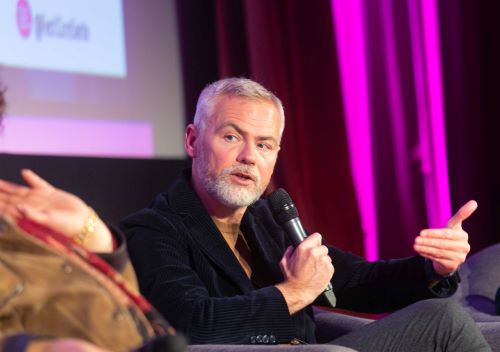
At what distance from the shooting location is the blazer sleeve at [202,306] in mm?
1822

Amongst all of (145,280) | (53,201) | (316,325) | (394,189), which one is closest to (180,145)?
(394,189)

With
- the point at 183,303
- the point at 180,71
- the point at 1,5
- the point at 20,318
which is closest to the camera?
the point at 20,318

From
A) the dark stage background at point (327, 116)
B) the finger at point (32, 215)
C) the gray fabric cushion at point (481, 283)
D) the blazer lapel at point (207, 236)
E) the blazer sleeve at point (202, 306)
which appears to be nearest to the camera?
the finger at point (32, 215)

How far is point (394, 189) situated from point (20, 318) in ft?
8.88

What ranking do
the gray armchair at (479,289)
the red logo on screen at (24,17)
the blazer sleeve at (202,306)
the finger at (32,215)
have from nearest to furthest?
1. the finger at (32,215)
2. the blazer sleeve at (202,306)
3. the gray armchair at (479,289)
4. the red logo on screen at (24,17)

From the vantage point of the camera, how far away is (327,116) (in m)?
3.90

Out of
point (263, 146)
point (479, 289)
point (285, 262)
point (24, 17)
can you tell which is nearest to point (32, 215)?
point (285, 262)

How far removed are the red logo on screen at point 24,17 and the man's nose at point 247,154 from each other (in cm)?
144

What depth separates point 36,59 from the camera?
129 inches

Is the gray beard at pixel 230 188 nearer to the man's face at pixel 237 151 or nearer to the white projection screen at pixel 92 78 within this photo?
the man's face at pixel 237 151

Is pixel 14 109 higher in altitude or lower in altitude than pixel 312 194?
higher

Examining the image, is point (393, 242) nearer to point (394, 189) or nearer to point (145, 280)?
point (394, 189)

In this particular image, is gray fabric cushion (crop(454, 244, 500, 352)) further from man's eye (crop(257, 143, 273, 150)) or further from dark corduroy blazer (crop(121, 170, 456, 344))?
man's eye (crop(257, 143, 273, 150))

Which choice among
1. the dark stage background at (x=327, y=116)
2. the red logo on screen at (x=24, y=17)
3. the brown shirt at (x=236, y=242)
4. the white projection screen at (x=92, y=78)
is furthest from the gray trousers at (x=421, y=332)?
the red logo on screen at (x=24, y=17)
